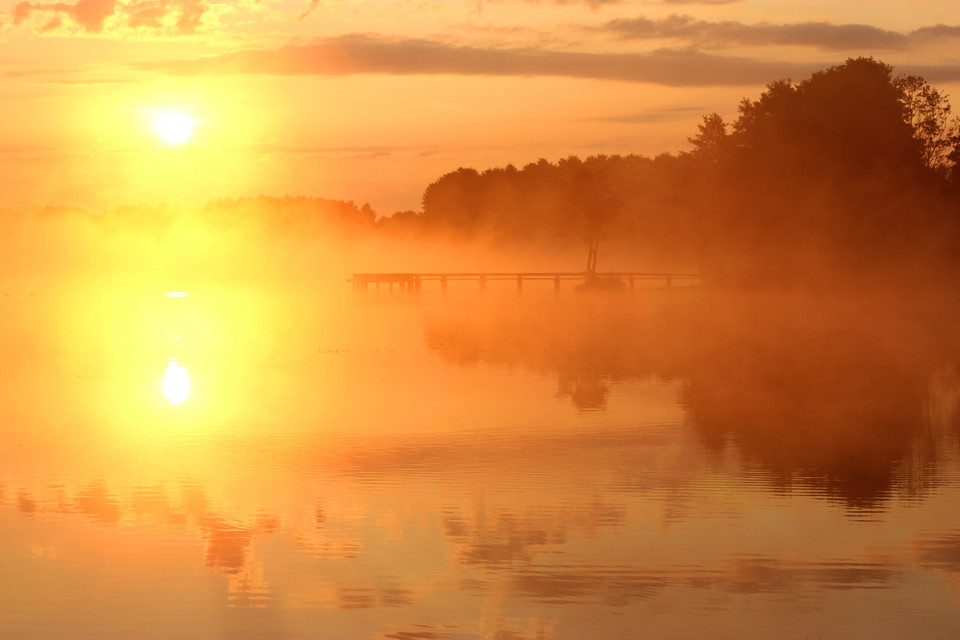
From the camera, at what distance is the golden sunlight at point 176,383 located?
100.0 ft

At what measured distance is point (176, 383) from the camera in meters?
33.8

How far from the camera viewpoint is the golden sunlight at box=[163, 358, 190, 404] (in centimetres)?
3047

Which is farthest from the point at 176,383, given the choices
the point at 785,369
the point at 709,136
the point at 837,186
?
the point at 709,136

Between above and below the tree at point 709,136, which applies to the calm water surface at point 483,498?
below

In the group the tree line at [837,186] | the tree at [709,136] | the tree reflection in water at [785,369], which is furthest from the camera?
the tree at [709,136]

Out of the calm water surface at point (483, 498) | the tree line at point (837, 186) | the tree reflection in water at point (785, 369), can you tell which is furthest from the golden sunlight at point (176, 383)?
the tree line at point (837, 186)

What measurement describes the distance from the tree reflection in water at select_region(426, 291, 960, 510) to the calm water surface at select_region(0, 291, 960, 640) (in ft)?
0.55

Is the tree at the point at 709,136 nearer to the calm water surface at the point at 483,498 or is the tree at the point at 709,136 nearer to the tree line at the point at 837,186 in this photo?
the tree line at the point at 837,186

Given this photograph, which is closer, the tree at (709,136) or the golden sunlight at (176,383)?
the golden sunlight at (176,383)

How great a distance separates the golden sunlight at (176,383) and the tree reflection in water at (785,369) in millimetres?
8367

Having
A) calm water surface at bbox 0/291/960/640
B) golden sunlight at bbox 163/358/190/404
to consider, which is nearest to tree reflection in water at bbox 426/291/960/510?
calm water surface at bbox 0/291/960/640

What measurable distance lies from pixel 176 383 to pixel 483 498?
1791 cm

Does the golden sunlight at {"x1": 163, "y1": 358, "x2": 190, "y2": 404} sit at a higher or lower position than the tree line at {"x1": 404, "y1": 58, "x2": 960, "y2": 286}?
lower

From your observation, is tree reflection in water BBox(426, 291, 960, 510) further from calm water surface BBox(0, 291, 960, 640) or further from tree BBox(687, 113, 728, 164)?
tree BBox(687, 113, 728, 164)
